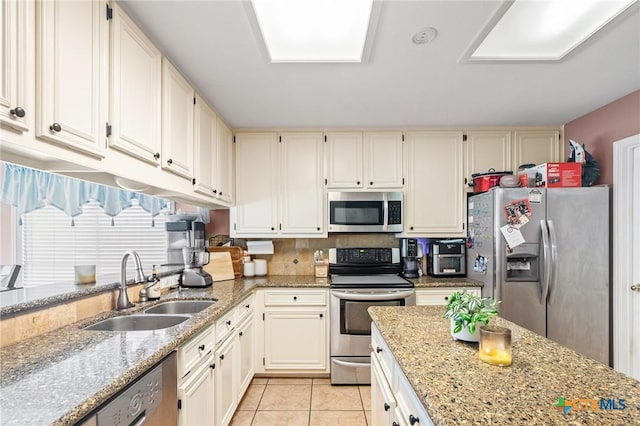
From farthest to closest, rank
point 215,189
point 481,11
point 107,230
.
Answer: point 107,230 → point 215,189 → point 481,11

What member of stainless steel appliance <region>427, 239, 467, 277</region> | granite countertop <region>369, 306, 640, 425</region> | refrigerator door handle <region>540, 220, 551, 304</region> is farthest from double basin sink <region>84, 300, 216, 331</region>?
refrigerator door handle <region>540, 220, 551, 304</region>

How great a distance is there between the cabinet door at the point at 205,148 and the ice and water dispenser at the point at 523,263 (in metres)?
2.49

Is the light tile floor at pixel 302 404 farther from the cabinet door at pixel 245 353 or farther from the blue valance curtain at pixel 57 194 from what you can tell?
the blue valance curtain at pixel 57 194

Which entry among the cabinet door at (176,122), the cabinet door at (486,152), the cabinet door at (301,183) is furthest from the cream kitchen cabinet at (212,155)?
the cabinet door at (486,152)

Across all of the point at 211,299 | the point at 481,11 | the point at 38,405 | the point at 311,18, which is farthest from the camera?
the point at 211,299

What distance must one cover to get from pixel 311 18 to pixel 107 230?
268 centimetres

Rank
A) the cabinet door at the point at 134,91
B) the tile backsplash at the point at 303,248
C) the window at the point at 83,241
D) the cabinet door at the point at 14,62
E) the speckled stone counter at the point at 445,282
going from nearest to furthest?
the cabinet door at the point at 14,62 < the cabinet door at the point at 134,91 < the window at the point at 83,241 < the speckled stone counter at the point at 445,282 < the tile backsplash at the point at 303,248

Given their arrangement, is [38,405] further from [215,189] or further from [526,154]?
[526,154]

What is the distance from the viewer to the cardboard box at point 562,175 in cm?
259

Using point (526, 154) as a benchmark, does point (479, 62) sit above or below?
above

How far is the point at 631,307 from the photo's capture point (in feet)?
8.01

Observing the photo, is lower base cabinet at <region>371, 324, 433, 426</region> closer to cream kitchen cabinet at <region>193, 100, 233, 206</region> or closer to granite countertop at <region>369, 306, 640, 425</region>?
granite countertop at <region>369, 306, 640, 425</region>

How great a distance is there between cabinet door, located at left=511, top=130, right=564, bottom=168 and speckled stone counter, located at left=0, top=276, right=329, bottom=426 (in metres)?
3.18

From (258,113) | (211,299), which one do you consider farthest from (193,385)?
(258,113)
